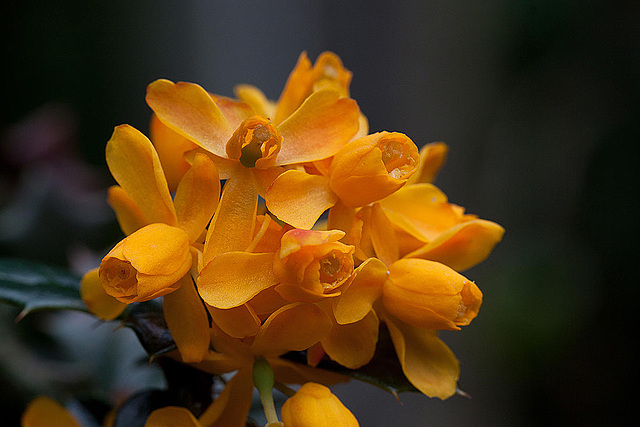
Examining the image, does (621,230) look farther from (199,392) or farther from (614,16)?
(199,392)

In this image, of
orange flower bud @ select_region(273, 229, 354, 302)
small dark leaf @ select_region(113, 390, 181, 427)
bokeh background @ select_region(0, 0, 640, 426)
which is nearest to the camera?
orange flower bud @ select_region(273, 229, 354, 302)

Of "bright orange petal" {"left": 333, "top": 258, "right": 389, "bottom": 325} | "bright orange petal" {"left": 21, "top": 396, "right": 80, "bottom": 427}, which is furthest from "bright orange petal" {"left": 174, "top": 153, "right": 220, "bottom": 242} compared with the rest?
"bright orange petal" {"left": 21, "top": 396, "right": 80, "bottom": 427}

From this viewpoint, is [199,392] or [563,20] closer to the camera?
[199,392]

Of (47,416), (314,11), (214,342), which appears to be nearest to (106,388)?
(47,416)

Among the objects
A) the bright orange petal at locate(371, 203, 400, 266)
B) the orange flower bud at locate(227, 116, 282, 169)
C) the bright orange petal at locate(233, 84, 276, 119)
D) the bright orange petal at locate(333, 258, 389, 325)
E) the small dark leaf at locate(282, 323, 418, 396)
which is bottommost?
the small dark leaf at locate(282, 323, 418, 396)

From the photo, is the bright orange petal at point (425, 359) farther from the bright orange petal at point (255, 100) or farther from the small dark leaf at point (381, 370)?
the bright orange petal at point (255, 100)

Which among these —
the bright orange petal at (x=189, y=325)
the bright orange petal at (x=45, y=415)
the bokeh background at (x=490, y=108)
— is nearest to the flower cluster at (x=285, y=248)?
the bright orange petal at (x=189, y=325)

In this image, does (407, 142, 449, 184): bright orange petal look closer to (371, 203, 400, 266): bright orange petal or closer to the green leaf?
(371, 203, 400, 266): bright orange petal
